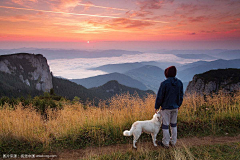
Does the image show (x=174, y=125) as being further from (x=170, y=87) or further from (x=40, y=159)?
(x=40, y=159)

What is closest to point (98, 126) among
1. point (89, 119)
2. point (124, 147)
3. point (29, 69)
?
point (89, 119)

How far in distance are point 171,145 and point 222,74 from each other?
10550cm

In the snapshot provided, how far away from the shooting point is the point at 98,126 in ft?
22.1

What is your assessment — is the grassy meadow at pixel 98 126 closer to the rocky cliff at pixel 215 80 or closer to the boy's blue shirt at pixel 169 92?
the boy's blue shirt at pixel 169 92

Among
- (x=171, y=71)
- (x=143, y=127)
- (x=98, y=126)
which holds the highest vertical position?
(x=171, y=71)

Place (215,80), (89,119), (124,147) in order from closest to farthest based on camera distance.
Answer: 1. (124,147)
2. (89,119)
3. (215,80)

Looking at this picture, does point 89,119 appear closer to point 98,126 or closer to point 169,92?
point 98,126

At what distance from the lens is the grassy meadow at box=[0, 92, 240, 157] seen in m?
5.81

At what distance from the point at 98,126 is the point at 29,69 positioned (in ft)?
561

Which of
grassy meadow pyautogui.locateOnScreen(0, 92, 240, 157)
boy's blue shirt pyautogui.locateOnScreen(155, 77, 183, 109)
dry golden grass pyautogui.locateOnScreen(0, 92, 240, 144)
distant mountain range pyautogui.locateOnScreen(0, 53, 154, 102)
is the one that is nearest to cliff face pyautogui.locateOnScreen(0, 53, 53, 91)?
distant mountain range pyautogui.locateOnScreen(0, 53, 154, 102)

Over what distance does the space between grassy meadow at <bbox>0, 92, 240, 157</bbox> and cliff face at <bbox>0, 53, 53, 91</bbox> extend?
147 meters

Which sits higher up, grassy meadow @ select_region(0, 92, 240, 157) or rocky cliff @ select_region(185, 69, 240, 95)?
grassy meadow @ select_region(0, 92, 240, 157)

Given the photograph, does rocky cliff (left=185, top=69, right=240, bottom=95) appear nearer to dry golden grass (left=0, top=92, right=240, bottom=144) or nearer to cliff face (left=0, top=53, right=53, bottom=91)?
dry golden grass (left=0, top=92, right=240, bottom=144)

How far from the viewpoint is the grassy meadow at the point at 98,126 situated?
5.81 meters
